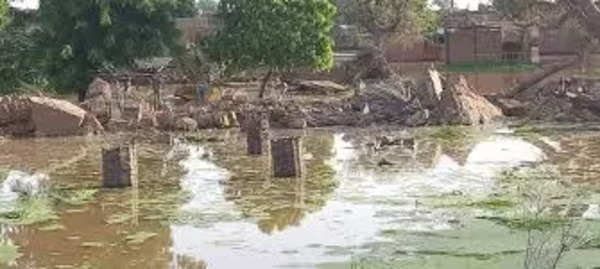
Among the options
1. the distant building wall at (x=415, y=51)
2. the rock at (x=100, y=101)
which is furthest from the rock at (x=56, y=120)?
the distant building wall at (x=415, y=51)

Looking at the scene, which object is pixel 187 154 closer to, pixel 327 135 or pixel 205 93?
pixel 327 135

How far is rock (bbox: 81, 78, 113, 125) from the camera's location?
2666 cm

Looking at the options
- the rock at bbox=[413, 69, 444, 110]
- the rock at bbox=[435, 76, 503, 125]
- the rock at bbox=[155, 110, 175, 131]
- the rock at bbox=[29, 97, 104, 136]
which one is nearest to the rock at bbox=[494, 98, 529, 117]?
the rock at bbox=[435, 76, 503, 125]

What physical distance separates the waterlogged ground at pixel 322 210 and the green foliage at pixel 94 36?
11.8m

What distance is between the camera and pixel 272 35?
32000mm

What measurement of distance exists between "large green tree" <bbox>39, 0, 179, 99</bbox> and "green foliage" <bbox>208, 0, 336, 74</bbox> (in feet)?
6.94

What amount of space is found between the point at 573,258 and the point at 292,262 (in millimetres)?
2771

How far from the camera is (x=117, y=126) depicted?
26.1m

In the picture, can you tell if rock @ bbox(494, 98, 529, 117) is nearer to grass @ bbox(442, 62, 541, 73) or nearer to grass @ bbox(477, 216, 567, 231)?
grass @ bbox(477, 216, 567, 231)

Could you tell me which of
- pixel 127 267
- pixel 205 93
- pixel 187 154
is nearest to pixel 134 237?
pixel 127 267

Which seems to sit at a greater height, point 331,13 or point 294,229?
point 331,13

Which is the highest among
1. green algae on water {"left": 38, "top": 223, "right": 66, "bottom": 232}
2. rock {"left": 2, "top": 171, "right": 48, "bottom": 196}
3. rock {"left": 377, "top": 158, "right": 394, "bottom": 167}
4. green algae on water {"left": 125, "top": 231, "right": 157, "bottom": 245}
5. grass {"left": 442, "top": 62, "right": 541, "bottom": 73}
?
grass {"left": 442, "top": 62, "right": 541, "bottom": 73}

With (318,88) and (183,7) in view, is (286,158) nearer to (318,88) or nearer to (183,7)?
(183,7)

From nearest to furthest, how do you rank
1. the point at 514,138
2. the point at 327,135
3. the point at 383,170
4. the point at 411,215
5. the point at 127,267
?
the point at 127,267, the point at 411,215, the point at 383,170, the point at 514,138, the point at 327,135
